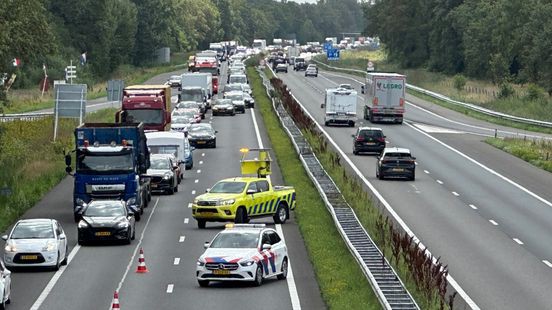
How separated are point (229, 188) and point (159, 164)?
10868mm

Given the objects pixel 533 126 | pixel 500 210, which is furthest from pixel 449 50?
pixel 500 210

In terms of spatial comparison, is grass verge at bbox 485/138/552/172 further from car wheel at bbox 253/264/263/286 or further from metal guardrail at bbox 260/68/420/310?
car wheel at bbox 253/264/263/286

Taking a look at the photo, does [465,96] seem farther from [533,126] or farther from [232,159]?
[232,159]

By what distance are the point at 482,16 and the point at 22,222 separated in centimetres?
12487

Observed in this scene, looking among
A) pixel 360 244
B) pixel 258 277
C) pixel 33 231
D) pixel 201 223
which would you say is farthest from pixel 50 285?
pixel 201 223

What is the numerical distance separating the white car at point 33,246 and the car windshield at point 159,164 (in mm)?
19483

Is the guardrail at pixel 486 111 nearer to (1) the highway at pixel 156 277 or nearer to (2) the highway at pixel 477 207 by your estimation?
(2) the highway at pixel 477 207

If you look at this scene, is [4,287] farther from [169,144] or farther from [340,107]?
[340,107]

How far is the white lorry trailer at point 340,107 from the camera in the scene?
94562 mm

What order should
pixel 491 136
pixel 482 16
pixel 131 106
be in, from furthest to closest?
pixel 482 16 < pixel 491 136 < pixel 131 106

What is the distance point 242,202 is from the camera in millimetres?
46938

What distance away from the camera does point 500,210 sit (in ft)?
179

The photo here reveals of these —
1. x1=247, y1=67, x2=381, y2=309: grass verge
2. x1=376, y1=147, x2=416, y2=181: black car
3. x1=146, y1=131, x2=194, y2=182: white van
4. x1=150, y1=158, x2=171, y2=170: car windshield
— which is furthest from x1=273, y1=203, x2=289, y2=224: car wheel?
x1=146, y1=131, x2=194, y2=182: white van

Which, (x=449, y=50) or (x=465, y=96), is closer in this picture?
(x=465, y=96)
